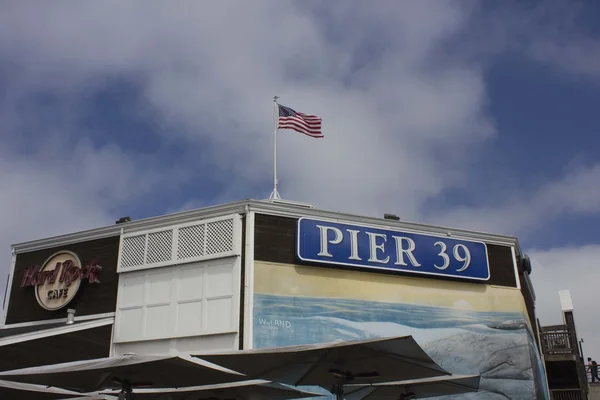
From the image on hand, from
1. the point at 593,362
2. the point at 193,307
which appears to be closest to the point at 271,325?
the point at 193,307

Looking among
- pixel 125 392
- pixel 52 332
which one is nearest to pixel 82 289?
pixel 52 332

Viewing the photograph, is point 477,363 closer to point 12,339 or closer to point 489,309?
point 489,309

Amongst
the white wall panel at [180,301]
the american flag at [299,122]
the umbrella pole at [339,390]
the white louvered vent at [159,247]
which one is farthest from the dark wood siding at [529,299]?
the umbrella pole at [339,390]

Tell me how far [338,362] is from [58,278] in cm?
1228

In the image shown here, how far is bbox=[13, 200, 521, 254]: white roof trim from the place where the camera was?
18547mm

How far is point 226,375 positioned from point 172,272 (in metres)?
7.47

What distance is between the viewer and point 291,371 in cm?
1088

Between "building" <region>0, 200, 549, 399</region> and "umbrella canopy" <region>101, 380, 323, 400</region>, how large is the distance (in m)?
3.45

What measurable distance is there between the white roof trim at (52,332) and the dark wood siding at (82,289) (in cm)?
57

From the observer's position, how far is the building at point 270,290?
17.7m

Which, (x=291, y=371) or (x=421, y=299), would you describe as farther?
(x=421, y=299)

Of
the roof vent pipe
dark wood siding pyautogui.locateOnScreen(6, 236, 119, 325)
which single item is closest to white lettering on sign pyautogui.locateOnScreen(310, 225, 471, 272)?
dark wood siding pyautogui.locateOnScreen(6, 236, 119, 325)

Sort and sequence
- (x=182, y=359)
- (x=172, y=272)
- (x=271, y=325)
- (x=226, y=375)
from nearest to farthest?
(x=182, y=359), (x=226, y=375), (x=271, y=325), (x=172, y=272)

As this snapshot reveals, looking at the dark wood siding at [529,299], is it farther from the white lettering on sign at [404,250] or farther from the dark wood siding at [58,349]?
the dark wood siding at [58,349]
